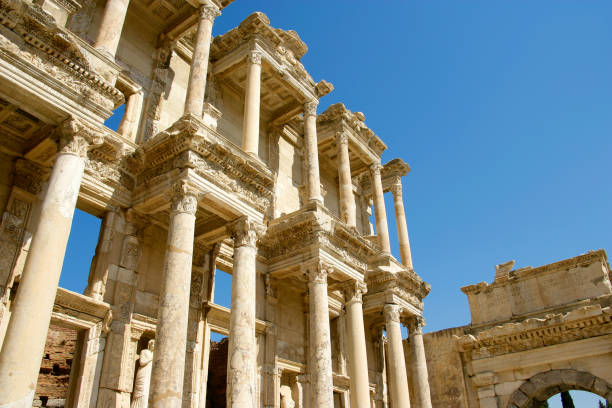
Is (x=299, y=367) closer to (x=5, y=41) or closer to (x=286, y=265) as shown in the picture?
(x=286, y=265)

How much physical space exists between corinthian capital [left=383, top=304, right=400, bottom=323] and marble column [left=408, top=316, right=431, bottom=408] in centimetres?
163

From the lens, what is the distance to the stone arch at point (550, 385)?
1738cm

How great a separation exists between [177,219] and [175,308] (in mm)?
1933

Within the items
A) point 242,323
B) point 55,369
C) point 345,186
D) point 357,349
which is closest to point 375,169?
point 345,186

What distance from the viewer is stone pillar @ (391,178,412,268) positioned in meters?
20.3

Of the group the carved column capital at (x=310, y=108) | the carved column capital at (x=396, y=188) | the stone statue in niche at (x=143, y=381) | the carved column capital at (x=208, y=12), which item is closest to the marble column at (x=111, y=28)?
the carved column capital at (x=208, y=12)

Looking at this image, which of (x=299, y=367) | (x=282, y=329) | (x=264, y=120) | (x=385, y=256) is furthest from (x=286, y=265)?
(x=264, y=120)

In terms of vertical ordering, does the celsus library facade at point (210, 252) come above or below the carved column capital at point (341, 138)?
below

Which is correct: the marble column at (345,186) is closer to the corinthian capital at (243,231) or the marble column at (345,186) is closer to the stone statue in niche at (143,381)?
the corinthian capital at (243,231)

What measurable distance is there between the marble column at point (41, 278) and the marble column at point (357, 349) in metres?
9.06

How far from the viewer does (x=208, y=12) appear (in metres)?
14.0

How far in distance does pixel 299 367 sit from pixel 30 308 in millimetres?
9944

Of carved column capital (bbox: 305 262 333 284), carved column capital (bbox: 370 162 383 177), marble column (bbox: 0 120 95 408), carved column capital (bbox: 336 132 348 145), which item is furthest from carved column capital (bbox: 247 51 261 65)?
marble column (bbox: 0 120 95 408)

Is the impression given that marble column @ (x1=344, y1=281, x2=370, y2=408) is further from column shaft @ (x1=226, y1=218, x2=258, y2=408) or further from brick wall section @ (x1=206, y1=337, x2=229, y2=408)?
brick wall section @ (x1=206, y1=337, x2=229, y2=408)
